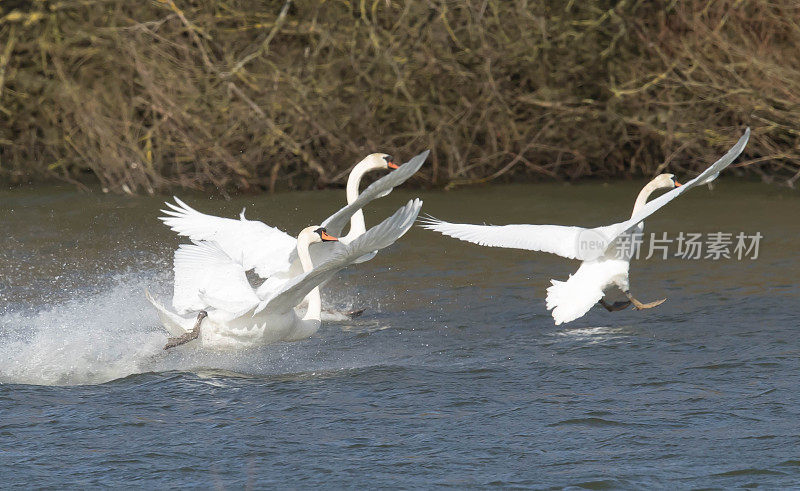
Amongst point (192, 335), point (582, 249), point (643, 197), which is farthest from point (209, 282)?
point (643, 197)

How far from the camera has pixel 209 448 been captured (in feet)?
18.7

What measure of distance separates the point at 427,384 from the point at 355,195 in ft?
9.27

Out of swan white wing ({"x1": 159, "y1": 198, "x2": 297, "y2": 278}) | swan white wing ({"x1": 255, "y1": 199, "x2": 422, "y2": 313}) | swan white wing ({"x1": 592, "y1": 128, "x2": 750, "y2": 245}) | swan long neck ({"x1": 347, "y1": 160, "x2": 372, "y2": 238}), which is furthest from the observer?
swan long neck ({"x1": 347, "y1": 160, "x2": 372, "y2": 238})

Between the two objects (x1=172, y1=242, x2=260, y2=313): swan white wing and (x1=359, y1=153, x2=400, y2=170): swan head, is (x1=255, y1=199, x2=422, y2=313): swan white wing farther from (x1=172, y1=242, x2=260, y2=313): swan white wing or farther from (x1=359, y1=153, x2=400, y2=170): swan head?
(x1=359, y1=153, x2=400, y2=170): swan head

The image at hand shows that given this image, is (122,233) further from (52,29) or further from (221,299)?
(221,299)

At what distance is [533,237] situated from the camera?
8.31 metres

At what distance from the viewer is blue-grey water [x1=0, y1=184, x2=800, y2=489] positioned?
17.7 ft

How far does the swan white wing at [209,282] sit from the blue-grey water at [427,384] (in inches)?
15.4

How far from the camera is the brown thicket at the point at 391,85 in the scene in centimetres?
1369

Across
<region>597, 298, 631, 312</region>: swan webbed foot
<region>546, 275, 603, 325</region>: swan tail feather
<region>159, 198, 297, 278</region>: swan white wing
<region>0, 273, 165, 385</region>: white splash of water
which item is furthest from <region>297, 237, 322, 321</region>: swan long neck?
<region>597, 298, 631, 312</region>: swan webbed foot

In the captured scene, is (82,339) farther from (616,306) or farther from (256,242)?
(616,306)

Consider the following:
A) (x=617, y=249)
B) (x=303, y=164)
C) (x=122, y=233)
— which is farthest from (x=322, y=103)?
(x=617, y=249)

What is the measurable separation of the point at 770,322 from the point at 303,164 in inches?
336

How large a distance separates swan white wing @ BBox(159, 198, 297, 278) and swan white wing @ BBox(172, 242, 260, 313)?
555mm
